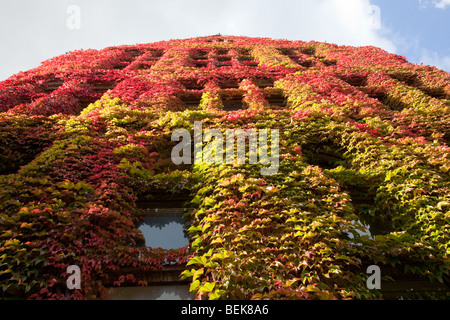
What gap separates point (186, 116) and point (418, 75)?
12091 mm

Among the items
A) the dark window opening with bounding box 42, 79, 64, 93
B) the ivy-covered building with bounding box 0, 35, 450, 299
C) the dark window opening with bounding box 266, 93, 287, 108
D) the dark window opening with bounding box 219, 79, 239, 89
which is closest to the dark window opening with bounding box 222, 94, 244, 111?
the ivy-covered building with bounding box 0, 35, 450, 299

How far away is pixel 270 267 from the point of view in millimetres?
4719

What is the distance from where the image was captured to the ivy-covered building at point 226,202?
468 centimetres

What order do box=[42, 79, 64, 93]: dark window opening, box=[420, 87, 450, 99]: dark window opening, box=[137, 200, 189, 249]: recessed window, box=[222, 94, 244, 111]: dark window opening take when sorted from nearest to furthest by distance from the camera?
box=[137, 200, 189, 249]: recessed window → box=[222, 94, 244, 111]: dark window opening → box=[420, 87, 450, 99]: dark window opening → box=[42, 79, 64, 93]: dark window opening

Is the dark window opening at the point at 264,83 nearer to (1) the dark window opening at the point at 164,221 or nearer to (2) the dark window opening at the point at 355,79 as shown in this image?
(2) the dark window opening at the point at 355,79

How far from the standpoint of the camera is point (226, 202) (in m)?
5.87

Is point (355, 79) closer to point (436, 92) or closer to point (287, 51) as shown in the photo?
point (436, 92)

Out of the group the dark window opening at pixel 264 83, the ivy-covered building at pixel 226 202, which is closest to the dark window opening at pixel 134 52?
the ivy-covered building at pixel 226 202

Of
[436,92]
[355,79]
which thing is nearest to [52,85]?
[355,79]

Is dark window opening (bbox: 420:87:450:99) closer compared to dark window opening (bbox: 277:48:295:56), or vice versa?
dark window opening (bbox: 420:87:450:99)

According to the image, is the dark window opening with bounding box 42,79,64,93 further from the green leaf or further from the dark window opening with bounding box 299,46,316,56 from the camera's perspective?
the dark window opening with bounding box 299,46,316,56

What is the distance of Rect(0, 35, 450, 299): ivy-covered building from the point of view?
15.4 feet

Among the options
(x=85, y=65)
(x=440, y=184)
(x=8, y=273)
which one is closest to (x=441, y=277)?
(x=440, y=184)

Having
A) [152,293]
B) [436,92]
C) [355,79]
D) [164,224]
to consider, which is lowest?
[152,293]
